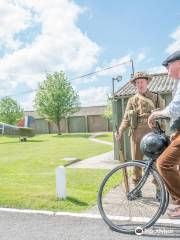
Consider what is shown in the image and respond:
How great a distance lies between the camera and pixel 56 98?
5375 centimetres

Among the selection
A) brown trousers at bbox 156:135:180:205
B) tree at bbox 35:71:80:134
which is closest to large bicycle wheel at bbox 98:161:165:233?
brown trousers at bbox 156:135:180:205

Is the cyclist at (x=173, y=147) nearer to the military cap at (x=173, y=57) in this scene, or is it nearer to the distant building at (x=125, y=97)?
the military cap at (x=173, y=57)

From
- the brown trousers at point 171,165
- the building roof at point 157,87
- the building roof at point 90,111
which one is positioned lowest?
the brown trousers at point 171,165

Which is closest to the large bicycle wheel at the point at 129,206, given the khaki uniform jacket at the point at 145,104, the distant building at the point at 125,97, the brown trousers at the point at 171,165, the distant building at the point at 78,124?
the brown trousers at the point at 171,165

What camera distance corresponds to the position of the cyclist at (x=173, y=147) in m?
4.53

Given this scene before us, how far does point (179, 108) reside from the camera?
448 centimetres

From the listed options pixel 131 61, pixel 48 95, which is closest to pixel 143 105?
pixel 131 61

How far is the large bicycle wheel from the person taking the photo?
4848mm

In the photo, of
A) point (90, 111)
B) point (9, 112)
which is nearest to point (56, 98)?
point (9, 112)

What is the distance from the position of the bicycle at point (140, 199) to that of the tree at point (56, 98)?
4818 centimetres

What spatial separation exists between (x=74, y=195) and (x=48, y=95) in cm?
4741

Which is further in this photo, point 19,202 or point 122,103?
point 122,103

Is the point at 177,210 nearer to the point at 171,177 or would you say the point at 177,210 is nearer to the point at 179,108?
the point at 171,177

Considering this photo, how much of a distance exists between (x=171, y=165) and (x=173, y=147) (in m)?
0.21
